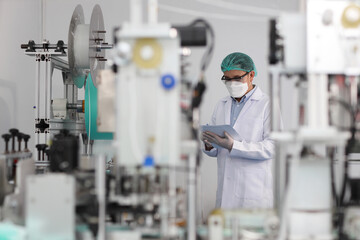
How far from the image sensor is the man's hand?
265 centimetres

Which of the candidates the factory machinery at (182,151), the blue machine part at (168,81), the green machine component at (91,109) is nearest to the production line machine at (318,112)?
the factory machinery at (182,151)

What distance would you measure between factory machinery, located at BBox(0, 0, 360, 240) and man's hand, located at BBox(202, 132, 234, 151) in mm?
826

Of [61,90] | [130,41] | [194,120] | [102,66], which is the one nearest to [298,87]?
[194,120]

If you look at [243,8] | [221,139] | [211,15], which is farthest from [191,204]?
[243,8]

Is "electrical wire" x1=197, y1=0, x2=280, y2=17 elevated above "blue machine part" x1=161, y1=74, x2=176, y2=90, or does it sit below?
above

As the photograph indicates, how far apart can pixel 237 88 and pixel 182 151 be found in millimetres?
1260

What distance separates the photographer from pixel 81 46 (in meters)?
2.97

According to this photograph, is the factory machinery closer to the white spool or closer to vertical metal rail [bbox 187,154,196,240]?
vertical metal rail [bbox 187,154,196,240]

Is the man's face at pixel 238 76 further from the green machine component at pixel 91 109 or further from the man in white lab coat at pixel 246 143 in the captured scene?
the green machine component at pixel 91 109

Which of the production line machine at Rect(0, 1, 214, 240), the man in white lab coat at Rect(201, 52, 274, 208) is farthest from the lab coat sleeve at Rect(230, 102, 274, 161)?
the production line machine at Rect(0, 1, 214, 240)

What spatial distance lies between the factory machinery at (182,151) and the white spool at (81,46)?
130cm

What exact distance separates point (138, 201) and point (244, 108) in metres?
1.51

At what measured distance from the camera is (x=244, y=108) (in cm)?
290

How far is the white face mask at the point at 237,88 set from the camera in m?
2.75
